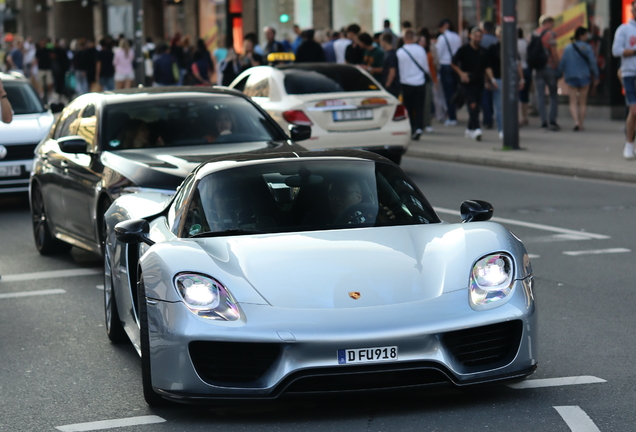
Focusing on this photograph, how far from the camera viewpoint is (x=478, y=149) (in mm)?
18656

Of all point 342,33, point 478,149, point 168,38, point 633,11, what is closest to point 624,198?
point 633,11

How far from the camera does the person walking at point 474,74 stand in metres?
20.1

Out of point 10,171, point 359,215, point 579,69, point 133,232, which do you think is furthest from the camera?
point 579,69

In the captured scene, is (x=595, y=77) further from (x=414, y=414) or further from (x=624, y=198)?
(x=414, y=414)

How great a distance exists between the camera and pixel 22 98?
15.8 meters

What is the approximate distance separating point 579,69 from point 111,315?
15.6m

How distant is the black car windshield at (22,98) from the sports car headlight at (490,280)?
11189mm

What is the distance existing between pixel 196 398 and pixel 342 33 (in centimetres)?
2175

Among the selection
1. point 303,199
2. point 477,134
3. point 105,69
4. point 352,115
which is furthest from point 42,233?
point 105,69

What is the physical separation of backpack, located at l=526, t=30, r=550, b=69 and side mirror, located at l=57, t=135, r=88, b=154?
42.3ft

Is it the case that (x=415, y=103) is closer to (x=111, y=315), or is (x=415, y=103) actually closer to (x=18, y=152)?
(x=18, y=152)

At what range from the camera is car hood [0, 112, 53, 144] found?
14.1m

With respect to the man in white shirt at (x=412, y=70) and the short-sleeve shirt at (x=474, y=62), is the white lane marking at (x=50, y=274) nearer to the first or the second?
the man in white shirt at (x=412, y=70)

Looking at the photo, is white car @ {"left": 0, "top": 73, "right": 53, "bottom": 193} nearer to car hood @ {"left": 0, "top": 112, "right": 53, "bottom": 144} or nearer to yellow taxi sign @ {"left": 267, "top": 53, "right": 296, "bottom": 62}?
car hood @ {"left": 0, "top": 112, "right": 53, "bottom": 144}
